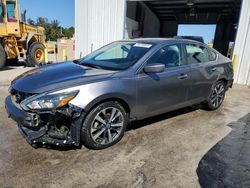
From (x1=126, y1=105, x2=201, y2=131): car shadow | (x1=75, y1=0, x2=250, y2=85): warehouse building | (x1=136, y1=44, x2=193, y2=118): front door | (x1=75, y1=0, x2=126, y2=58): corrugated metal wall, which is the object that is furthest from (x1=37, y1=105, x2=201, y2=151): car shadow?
(x1=75, y1=0, x2=126, y2=58): corrugated metal wall

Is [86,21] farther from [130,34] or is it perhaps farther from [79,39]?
[130,34]

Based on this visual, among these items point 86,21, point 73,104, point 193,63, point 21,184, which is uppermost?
point 86,21

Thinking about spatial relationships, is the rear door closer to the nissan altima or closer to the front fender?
the nissan altima

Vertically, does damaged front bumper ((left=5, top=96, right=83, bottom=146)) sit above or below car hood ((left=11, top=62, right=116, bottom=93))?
below

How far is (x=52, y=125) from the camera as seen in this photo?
273 cm

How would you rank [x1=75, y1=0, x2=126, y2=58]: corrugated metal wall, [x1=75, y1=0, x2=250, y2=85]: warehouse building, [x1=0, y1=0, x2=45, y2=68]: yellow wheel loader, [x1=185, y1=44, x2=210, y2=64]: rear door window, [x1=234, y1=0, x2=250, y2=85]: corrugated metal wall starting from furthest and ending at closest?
[x1=75, y1=0, x2=126, y2=58]: corrugated metal wall, [x1=0, y1=0, x2=45, y2=68]: yellow wheel loader, [x1=75, y1=0, x2=250, y2=85]: warehouse building, [x1=234, y1=0, x2=250, y2=85]: corrugated metal wall, [x1=185, y1=44, x2=210, y2=64]: rear door window

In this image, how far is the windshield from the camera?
344 cm

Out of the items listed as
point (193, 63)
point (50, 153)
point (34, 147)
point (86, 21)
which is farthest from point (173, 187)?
point (86, 21)

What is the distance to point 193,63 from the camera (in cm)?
413

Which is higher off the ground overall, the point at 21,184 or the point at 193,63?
the point at 193,63

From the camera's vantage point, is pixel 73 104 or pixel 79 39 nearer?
pixel 73 104

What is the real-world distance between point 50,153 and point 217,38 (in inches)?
917

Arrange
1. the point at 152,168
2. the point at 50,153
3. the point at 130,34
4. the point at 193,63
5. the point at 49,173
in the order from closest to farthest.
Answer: the point at 49,173
the point at 152,168
the point at 50,153
the point at 193,63
the point at 130,34

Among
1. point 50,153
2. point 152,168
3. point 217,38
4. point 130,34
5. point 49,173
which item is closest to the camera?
point 49,173
